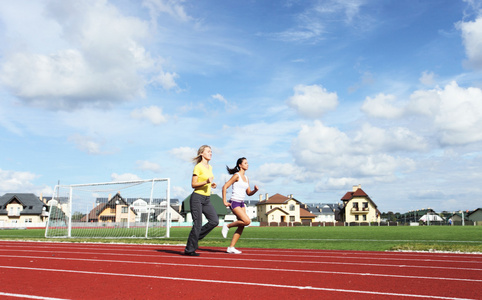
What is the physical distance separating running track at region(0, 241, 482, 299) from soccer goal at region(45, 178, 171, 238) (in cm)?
1236

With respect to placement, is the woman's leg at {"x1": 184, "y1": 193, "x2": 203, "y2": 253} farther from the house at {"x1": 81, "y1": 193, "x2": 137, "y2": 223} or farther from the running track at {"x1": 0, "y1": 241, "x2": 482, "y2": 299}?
the house at {"x1": 81, "y1": 193, "x2": 137, "y2": 223}

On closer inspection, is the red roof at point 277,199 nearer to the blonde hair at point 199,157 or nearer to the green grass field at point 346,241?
the green grass field at point 346,241

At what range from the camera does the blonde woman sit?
8.30 metres

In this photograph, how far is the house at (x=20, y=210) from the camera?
266ft

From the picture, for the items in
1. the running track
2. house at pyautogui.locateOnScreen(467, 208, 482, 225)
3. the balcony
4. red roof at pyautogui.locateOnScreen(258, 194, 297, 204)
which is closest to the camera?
the running track

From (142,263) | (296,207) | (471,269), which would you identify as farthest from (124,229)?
(296,207)

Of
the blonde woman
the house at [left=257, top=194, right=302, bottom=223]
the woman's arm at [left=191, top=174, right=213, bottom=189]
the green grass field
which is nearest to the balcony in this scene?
the house at [left=257, top=194, right=302, bottom=223]

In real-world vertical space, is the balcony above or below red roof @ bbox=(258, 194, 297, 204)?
below

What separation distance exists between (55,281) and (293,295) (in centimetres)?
324

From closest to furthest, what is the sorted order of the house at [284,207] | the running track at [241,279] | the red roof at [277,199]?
the running track at [241,279]
the house at [284,207]
the red roof at [277,199]

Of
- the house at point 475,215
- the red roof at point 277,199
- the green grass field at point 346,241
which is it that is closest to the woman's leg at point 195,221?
the green grass field at point 346,241

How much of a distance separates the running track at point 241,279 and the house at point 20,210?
8366cm

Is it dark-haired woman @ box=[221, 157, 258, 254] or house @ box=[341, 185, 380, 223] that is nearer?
dark-haired woman @ box=[221, 157, 258, 254]

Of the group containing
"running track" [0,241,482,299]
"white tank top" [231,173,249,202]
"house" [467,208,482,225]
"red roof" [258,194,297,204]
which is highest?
"red roof" [258,194,297,204]
